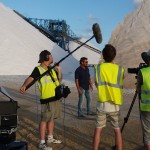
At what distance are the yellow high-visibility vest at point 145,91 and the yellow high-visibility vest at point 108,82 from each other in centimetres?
42

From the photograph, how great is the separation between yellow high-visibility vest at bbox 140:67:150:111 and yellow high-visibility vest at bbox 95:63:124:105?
424 millimetres

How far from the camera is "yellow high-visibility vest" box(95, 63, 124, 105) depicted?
18.5ft

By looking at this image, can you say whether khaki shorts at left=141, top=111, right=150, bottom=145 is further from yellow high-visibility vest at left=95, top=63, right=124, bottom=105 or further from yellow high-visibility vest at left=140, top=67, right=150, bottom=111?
yellow high-visibility vest at left=95, top=63, right=124, bottom=105

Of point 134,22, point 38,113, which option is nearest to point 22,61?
point 134,22

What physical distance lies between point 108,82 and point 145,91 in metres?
0.58

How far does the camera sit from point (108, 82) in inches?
222

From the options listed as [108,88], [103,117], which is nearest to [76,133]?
[103,117]

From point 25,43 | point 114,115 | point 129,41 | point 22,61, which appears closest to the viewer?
point 114,115

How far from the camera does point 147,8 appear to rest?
967 inches

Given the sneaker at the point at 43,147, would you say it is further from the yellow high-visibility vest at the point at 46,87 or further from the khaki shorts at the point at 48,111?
→ the yellow high-visibility vest at the point at 46,87

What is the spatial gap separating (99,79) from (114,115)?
57 cm

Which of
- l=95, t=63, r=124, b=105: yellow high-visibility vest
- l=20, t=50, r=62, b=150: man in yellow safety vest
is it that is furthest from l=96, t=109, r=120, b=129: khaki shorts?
l=20, t=50, r=62, b=150: man in yellow safety vest

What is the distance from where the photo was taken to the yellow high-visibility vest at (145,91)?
5.26 m

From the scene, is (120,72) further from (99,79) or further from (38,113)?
(38,113)
